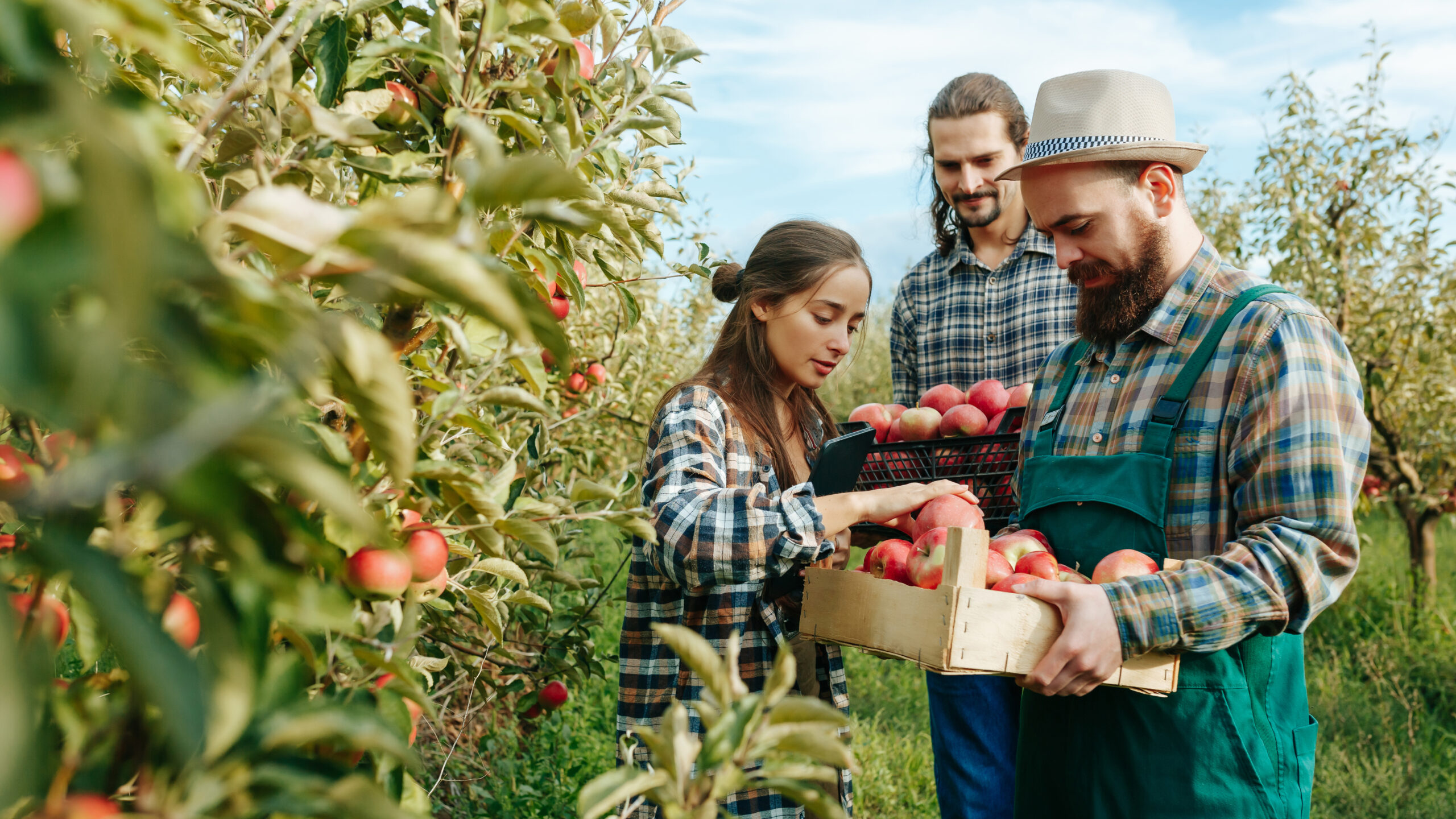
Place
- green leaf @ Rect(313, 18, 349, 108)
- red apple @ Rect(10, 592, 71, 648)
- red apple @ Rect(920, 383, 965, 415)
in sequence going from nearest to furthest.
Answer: red apple @ Rect(10, 592, 71, 648), green leaf @ Rect(313, 18, 349, 108), red apple @ Rect(920, 383, 965, 415)

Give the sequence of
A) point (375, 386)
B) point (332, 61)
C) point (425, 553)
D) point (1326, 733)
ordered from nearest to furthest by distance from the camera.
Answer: point (375, 386), point (425, 553), point (332, 61), point (1326, 733)

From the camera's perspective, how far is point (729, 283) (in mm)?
2555

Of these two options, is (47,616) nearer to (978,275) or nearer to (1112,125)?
(1112,125)

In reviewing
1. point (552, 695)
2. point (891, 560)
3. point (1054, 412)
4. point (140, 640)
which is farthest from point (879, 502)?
point (140, 640)

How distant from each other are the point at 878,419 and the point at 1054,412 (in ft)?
2.00

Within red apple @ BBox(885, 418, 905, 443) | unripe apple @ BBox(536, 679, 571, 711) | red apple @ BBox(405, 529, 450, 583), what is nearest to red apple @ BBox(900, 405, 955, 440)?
red apple @ BBox(885, 418, 905, 443)

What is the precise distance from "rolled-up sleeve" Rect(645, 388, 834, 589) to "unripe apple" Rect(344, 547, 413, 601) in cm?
102

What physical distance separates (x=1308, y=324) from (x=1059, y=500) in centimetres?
50

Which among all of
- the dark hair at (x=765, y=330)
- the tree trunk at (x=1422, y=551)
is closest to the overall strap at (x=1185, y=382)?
the dark hair at (x=765, y=330)

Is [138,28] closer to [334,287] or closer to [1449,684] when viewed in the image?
[334,287]

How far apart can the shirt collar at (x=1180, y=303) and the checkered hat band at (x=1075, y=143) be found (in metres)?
0.25

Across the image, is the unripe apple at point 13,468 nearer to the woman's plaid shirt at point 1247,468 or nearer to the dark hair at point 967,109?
the woman's plaid shirt at point 1247,468

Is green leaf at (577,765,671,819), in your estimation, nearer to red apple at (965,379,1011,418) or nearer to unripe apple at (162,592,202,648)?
unripe apple at (162,592,202,648)

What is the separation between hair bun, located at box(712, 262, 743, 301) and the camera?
2531mm
